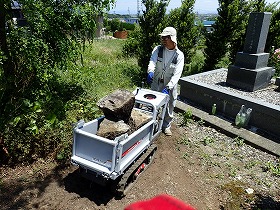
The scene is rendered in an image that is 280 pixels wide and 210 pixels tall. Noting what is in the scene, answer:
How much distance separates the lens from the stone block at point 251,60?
291 inches

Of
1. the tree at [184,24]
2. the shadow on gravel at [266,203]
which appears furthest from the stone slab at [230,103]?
the shadow on gravel at [266,203]

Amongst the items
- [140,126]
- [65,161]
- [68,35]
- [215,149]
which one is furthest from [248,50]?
[65,161]

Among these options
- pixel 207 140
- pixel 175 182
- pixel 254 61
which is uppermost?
pixel 254 61

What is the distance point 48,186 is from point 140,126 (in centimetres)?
162

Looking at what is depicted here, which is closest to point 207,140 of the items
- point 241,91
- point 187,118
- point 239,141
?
point 239,141

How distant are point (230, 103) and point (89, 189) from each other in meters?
4.21

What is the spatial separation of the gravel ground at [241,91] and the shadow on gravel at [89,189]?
15.9 ft

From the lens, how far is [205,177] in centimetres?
455

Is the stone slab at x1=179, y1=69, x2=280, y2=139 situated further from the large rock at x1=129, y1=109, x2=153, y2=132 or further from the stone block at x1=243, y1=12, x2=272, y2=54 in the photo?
the large rock at x1=129, y1=109, x2=153, y2=132

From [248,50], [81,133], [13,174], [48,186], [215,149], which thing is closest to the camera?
[81,133]

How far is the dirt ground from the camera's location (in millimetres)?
3707

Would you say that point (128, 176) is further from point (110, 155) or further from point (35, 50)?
point (35, 50)

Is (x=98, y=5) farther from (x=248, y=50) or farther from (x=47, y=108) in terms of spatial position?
(x=248, y=50)

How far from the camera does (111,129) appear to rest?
3764 mm
